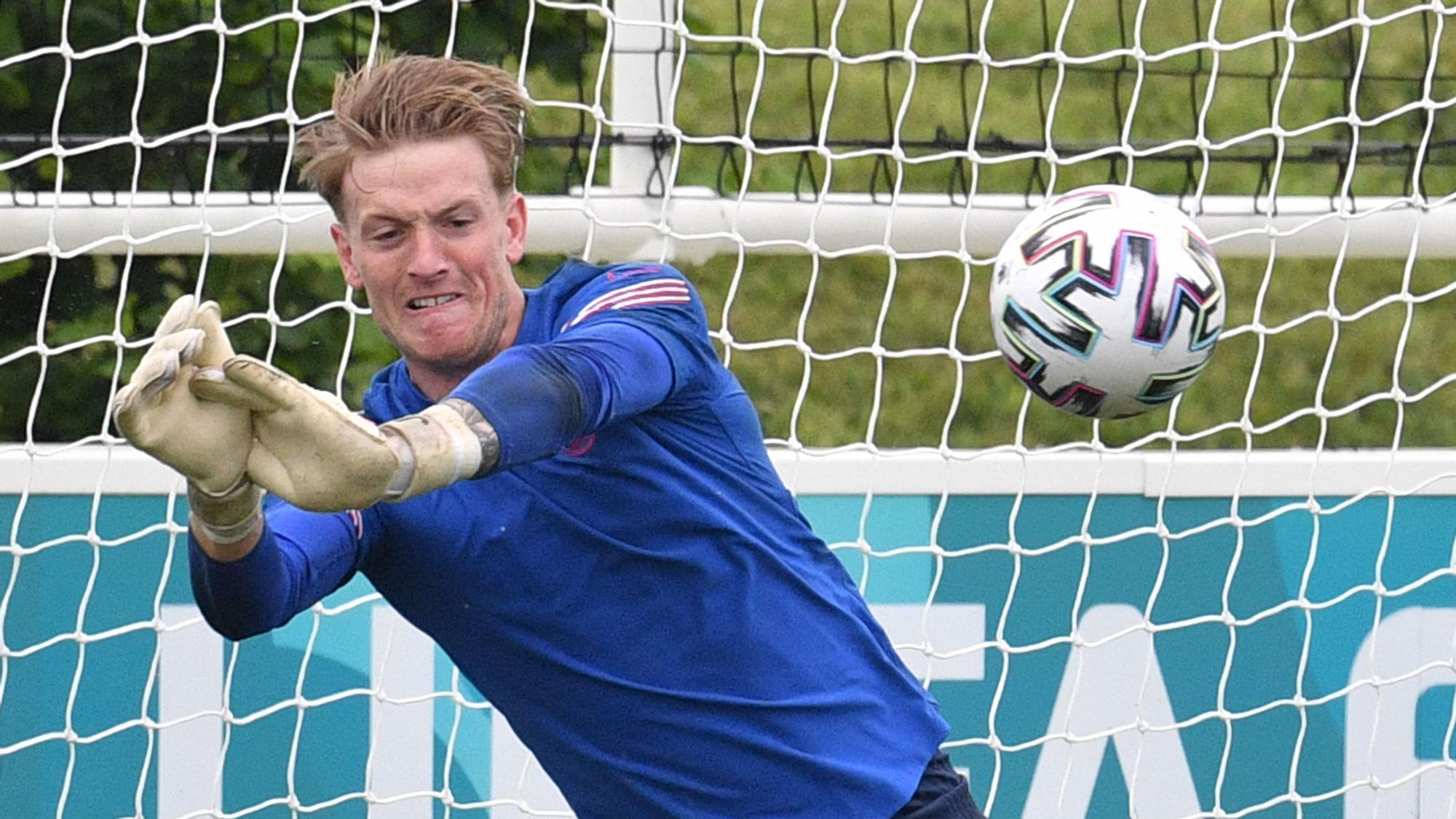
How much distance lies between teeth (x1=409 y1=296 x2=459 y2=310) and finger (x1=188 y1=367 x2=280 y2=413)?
74 cm

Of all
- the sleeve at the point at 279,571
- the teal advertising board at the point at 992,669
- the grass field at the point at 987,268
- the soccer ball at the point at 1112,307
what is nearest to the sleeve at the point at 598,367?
the sleeve at the point at 279,571

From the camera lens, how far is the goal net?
175 inches

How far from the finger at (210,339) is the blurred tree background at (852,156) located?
6.98 feet

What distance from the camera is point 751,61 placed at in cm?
893

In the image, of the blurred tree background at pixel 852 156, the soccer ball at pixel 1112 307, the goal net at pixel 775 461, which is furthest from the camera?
the blurred tree background at pixel 852 156

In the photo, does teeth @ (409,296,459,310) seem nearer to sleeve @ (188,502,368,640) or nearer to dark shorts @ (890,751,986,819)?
sleeve @ (188,502,368,640)

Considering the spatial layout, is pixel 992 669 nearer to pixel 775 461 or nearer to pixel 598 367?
pixel 775 461

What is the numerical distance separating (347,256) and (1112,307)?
3.95 feet

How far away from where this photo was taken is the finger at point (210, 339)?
7.26 ft

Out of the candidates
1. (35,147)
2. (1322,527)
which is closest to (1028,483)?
(1322,527)

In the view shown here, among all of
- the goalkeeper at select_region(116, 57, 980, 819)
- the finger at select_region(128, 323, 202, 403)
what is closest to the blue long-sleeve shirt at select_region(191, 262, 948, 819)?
the goalkeeper at select_region(116, 57, 980, 819)

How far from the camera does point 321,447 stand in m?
2.18

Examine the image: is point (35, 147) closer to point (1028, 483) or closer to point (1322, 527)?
point (1028, 483)

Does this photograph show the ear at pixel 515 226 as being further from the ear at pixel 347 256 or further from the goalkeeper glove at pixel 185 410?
the goalkeeper glove at pixel 185 410
